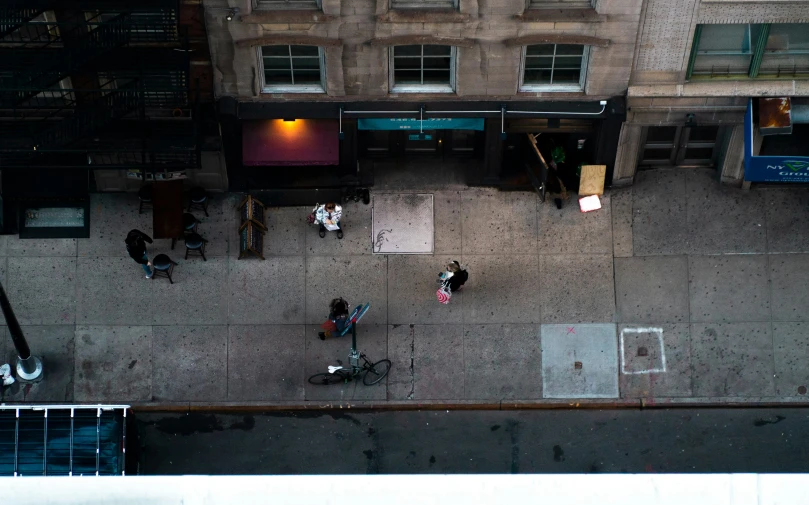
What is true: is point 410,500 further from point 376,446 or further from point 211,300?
point 211,300

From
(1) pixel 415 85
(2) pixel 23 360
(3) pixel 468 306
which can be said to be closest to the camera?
(1) pixel 415 85

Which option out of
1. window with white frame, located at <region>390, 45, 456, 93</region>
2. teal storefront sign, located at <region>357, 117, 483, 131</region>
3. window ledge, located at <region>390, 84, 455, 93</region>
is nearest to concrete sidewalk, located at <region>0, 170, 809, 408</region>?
teal storefront sign, located at <region>357, 117, 483, 131</region>

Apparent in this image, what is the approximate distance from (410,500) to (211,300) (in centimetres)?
843

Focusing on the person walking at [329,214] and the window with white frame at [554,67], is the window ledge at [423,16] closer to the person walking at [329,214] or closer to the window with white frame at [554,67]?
the window with white frame at [554,67]

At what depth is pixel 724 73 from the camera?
27.6 meters

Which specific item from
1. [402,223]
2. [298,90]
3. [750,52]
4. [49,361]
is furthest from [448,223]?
[49,361]

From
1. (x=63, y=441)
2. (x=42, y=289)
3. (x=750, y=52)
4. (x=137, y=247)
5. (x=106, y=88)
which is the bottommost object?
(x=63, y=441)

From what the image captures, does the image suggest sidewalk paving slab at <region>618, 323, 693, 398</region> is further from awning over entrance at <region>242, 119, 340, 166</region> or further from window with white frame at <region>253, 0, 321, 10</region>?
window with white frame at <region>253, 0, 321, 10</region>

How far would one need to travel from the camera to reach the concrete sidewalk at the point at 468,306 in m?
29.1

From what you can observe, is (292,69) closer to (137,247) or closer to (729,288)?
(137,247)

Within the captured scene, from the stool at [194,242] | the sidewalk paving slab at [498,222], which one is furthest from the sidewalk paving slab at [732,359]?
the stool at [194,242]

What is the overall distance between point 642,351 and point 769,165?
5.19m

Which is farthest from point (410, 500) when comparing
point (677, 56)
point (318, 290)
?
point (677, 56)

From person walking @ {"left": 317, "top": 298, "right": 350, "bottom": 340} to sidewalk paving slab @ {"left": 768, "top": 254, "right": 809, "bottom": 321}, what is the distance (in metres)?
10.2
